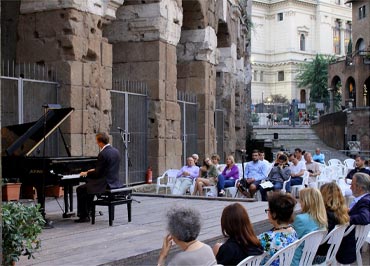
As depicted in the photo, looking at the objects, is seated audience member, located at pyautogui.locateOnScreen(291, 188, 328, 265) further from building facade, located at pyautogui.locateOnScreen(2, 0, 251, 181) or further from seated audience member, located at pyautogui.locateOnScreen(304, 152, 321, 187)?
seated audience member, located at pyautogui.locateOnScreen(304, 152, 321, 187)

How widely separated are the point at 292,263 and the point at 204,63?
1409 centimetres

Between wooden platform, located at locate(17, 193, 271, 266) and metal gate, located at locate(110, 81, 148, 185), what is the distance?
362cm

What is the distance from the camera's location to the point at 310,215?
5.83 meters

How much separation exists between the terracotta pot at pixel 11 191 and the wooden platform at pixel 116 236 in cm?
64

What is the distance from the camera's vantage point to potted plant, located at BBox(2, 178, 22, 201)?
396 inches

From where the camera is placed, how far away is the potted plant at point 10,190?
10.1 meters

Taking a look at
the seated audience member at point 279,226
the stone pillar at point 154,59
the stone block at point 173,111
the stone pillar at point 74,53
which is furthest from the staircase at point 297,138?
the seated audience member at point 279,226

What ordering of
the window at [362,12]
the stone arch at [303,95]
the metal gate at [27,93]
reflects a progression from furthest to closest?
1. the stone arch at [303,95]
2. the window at [362,12]
3. the metal gate at [27,93]

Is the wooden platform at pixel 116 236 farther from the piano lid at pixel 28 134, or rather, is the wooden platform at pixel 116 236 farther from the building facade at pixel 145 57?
the building facade at pixel 145 57

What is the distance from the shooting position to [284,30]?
3290 inches

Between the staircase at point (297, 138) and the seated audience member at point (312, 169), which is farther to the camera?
the staircase at point (297, 138)

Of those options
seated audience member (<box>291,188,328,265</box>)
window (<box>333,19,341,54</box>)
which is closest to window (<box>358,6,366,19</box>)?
window (<box>333,19,341,54</box>)

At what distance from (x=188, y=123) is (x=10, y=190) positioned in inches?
355

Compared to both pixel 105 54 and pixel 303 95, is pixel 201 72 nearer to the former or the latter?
pixel 105 54
